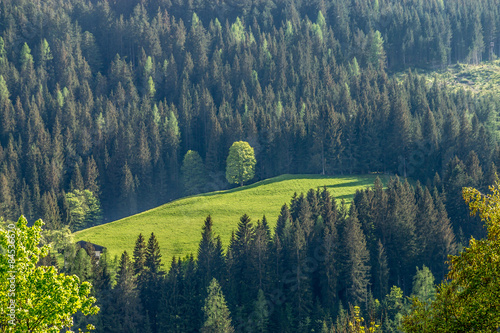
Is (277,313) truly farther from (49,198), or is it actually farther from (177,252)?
(49,198)

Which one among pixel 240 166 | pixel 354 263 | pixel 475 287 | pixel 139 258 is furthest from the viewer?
pixel 240 166

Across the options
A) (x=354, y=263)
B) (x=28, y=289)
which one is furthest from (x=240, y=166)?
(x=28, y=289)

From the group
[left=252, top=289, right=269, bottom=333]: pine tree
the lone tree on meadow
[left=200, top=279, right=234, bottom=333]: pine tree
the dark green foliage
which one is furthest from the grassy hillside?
the dark green foliage

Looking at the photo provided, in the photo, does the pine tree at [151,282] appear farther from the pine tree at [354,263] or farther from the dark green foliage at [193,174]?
the dark green foliage at [193,174]

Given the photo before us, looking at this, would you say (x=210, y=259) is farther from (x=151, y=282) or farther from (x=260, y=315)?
(x=260, y=315)

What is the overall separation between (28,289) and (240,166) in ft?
460

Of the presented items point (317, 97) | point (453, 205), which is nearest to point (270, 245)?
point (453, 205)

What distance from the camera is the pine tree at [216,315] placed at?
87.1m

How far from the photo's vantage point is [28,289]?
874 inches

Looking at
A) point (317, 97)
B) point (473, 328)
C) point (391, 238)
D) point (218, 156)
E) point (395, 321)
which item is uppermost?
point (317, 97)

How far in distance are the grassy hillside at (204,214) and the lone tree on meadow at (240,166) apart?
11502mm

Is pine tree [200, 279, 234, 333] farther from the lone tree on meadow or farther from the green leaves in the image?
the lone tree on meadow

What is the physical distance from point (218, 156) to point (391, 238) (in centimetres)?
8386

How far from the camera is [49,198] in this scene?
15350cm
